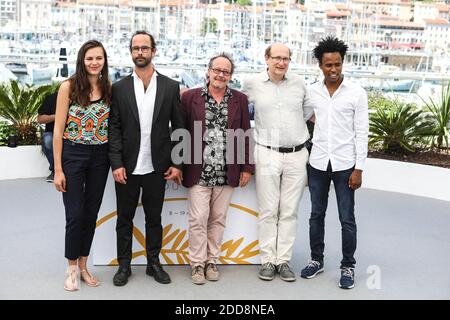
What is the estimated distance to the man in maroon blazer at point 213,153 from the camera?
12.8ft

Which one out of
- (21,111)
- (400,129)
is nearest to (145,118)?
(21,111)

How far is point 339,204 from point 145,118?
4.20 feet

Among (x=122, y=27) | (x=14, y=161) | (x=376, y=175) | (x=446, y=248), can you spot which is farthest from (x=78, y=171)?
(x=122, y=27)

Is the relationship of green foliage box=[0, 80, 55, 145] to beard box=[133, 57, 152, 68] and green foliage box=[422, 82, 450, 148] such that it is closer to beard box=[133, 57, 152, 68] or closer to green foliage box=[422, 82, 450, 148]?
beard box=[133, 57, 152, 68]

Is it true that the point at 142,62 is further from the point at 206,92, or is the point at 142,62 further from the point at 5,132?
the point at 5,132

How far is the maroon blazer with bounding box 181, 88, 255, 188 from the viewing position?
3916 mm

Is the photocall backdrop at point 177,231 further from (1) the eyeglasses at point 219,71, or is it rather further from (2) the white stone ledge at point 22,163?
(2) the white stone ledge at point 22,163

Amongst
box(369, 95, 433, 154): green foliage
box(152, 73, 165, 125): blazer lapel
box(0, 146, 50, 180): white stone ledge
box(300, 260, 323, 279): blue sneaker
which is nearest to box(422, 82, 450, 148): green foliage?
box(369, 95, 433, 154): green foliage

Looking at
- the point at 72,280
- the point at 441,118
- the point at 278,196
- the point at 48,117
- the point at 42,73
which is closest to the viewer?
the point at 72,280

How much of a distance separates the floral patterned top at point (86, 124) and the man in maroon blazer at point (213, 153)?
0.54 metres

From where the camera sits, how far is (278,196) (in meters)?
4.15

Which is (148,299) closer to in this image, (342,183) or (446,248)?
(342,183)

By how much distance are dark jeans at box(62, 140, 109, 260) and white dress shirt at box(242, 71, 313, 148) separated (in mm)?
960

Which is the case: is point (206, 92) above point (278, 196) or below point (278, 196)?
above
